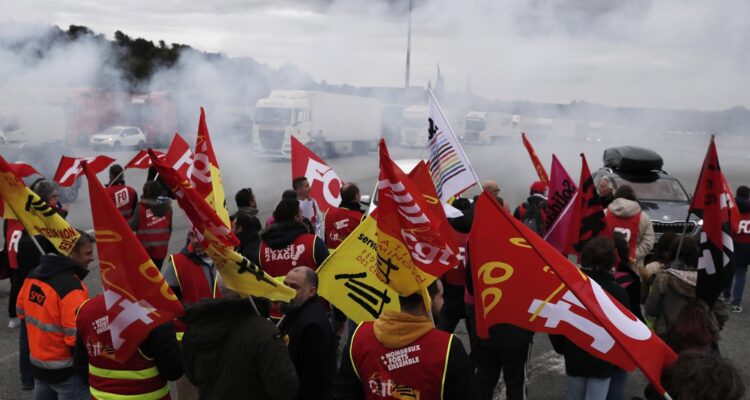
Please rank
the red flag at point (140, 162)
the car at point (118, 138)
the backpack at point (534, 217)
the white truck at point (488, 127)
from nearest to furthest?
1. the backpack at point (534, 217)
2. the red flag at point (140, 162)
3. the car at point (118, 138)
4. the white truck at point (488, 127)

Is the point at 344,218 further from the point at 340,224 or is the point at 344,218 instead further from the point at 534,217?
the point at 534,217

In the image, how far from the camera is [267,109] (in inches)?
1144

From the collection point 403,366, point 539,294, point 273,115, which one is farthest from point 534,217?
point 273,115

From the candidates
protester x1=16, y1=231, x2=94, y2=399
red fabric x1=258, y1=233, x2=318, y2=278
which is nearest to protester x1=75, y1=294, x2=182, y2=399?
protester x1=16, y1=231, x2=94, y2=399

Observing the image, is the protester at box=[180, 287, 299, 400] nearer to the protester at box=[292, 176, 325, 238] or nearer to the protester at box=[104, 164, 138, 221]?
the protester at box=[292, 176, 325, 238]

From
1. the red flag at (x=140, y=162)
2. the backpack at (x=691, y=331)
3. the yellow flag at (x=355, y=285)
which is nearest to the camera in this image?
the yellow flag at (x=355, y=285)

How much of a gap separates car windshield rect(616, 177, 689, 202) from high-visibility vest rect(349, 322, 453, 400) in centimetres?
945

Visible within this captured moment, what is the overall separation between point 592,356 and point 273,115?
2580cm

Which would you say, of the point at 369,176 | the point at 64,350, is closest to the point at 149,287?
the point at 64,350

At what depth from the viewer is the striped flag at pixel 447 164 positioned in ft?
21.9

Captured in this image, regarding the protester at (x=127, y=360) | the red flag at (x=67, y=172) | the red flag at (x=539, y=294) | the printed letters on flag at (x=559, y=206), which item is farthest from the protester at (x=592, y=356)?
the red flag at (x=67, y=172)

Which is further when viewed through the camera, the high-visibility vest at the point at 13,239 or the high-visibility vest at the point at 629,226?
the high-visibility vest at the point at 629,226

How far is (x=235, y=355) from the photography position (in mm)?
3182

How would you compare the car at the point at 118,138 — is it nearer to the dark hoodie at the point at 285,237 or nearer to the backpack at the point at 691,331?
the dark hoodie at the point at 285,237
